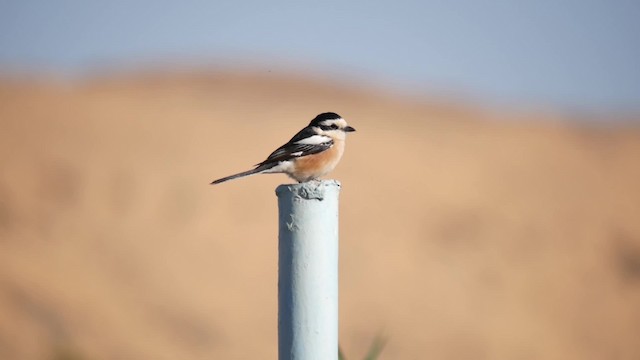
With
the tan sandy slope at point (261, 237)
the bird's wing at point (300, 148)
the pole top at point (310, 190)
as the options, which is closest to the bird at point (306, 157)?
the bird's wing at point (300, 148)

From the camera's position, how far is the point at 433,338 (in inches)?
687

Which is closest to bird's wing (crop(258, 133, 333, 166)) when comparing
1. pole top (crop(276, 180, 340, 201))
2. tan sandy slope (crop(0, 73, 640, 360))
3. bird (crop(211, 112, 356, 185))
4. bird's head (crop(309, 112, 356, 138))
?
bird (crop(211, 112, 356, 185))

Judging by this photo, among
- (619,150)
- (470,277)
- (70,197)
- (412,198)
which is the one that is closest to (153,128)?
(70,197)

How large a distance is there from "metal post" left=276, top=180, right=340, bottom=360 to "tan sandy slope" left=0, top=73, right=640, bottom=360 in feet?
33.3

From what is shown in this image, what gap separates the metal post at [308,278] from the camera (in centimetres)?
344

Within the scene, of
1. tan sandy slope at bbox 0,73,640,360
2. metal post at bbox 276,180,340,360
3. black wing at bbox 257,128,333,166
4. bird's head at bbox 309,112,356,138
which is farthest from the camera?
tan sandy slope at bbox 0,73,640,360

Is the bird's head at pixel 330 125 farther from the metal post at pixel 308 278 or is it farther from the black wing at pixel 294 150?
the metal post at pixel 308 278

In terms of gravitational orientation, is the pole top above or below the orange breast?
above

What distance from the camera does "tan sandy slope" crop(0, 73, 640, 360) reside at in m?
16.2

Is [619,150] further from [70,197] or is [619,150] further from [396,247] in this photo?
[70,197]

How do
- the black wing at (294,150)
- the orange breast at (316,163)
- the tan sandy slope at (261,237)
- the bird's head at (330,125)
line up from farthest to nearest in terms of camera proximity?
1. the tan sandy slope at (261,237)
2. the bird's head at (330,125)
3. the orange breast at (316,163)
4. the black wing at (294,150)

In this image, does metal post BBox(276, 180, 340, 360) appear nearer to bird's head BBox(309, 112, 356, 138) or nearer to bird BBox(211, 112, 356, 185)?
bird BBox(211, 112, 356, 185)

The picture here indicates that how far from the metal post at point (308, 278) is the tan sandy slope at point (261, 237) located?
33.3 ft

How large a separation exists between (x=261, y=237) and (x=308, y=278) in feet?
55.3
